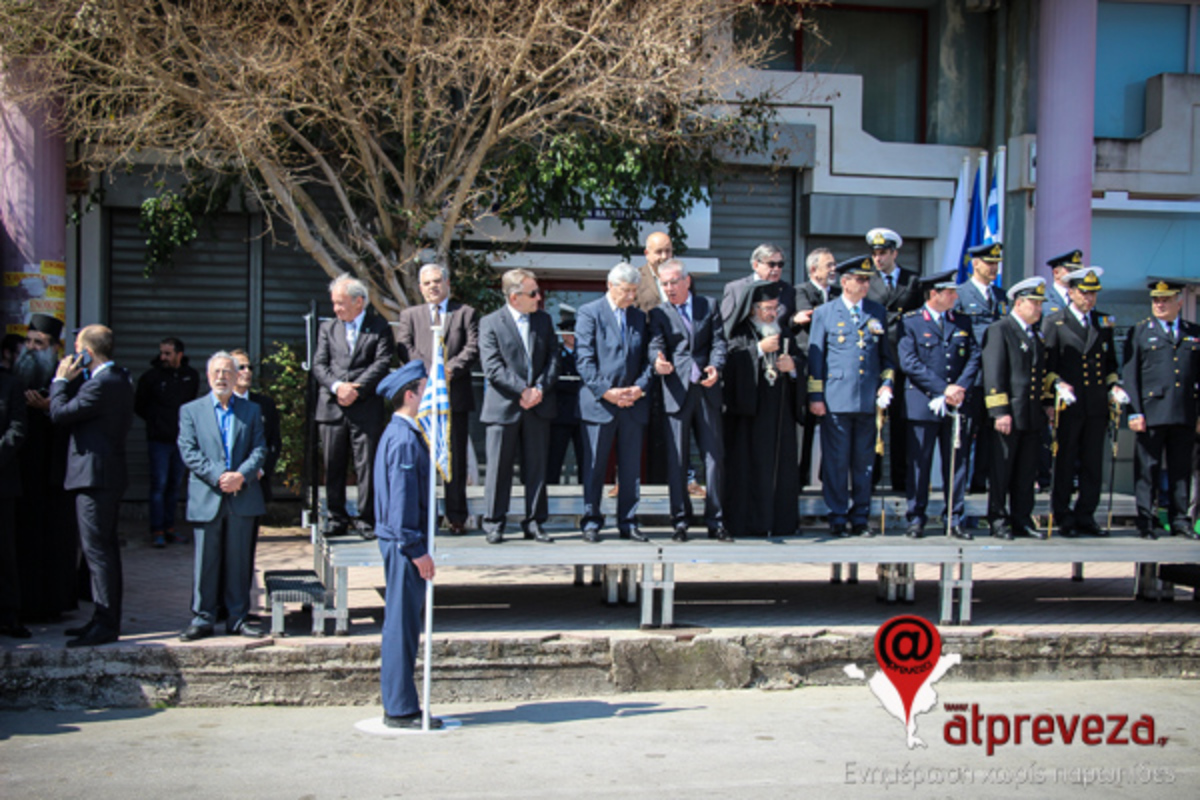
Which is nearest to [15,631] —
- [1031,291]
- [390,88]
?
[390,88]

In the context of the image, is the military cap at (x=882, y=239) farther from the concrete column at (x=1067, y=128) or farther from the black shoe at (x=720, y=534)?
the concrete column at (x=1067, y=128)

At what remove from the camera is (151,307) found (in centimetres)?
1484

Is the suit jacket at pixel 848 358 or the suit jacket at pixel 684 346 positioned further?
the suit jacket at pixel 848 358

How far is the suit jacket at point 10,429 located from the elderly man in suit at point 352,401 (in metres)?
2.04

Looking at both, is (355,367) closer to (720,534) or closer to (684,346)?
(684,346)

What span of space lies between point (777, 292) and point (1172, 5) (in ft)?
36.3

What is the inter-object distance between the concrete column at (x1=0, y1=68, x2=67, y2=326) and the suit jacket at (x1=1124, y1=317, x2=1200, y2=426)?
1095 cm

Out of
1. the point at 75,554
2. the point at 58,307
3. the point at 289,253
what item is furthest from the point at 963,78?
the point at 75,554

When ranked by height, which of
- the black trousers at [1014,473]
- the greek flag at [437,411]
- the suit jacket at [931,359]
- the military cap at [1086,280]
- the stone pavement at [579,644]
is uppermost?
the military cap at [1086,280]

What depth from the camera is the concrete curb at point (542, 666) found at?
7.45 metres

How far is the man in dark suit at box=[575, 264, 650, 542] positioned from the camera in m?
8.80

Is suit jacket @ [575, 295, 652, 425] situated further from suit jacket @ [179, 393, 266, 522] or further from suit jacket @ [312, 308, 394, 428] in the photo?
suit jacket @ [179, 393, 266, 522]

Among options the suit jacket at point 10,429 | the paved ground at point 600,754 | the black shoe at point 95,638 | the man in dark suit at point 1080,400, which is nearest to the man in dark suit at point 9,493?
the suit jacket at point 10,429

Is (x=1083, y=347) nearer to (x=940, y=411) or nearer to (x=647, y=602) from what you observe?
(x=940, y=411)
